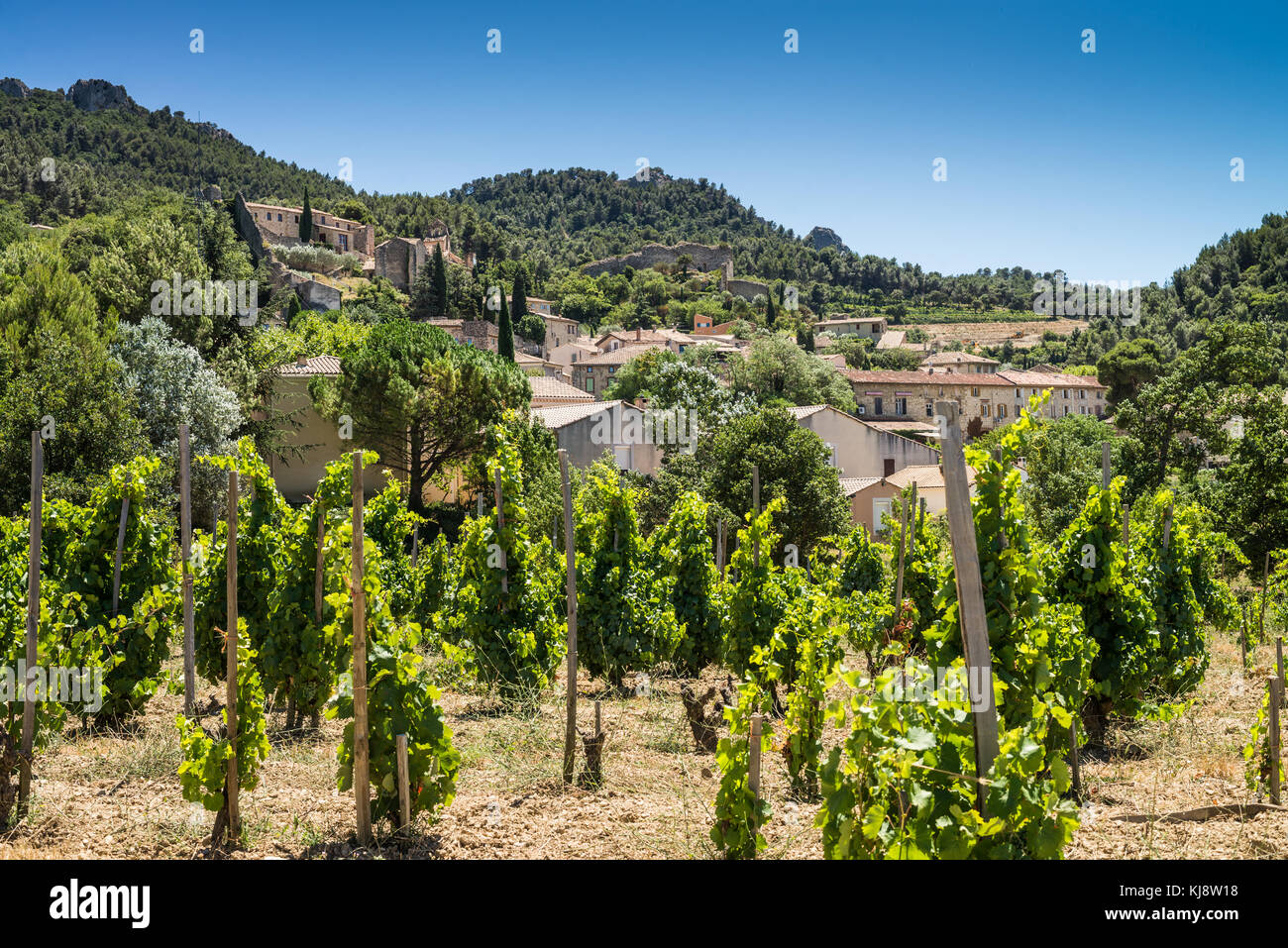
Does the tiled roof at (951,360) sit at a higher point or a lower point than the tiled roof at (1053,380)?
higher

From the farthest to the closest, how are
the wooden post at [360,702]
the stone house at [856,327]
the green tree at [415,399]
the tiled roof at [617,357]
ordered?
the stone house at [856,327] → the tiled roof at [617,357] → the green tree at [415,399] → the wooden post at [360,702]

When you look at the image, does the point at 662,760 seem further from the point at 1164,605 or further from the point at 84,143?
the point at 84,143

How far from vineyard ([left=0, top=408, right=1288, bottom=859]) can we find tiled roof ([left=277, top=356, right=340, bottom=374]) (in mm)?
20266

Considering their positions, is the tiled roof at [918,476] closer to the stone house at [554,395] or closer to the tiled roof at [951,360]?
the stone house at [554,395]

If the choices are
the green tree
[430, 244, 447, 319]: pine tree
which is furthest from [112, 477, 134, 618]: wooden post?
[430, 244, 447, 319]: pine tree

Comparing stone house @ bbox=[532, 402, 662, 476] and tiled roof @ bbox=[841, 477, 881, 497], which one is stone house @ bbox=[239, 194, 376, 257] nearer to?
stone house @ bbox=[532, 402, 662, 476]

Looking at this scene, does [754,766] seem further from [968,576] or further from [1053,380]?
[1053,380]

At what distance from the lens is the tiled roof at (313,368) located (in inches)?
1214

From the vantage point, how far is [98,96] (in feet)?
414

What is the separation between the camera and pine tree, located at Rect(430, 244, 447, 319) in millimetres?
75562

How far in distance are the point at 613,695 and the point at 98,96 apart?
14937cm

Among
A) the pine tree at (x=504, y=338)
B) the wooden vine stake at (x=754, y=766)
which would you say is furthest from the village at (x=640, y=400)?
the wooden vine stake at (x=754, y=766)

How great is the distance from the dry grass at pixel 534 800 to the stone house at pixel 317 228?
92020mm

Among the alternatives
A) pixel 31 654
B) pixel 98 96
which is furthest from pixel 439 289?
pixel 98 96
